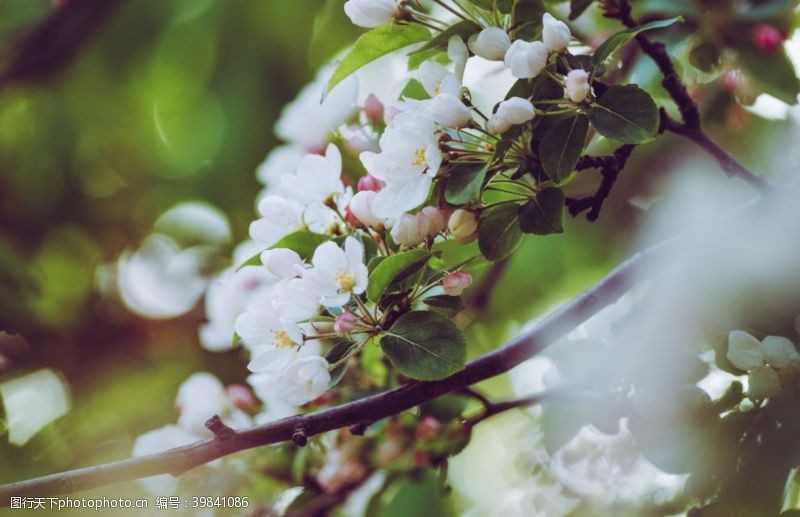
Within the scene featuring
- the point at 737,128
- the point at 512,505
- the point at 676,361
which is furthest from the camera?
the point at 737,128

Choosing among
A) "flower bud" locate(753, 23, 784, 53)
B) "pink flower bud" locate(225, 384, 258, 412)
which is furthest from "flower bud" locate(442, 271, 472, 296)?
"flower bud" locate(753, 23, 784, 53)

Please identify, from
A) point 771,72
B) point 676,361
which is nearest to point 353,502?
point 676,361

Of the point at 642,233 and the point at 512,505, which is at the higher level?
the point at 642,233

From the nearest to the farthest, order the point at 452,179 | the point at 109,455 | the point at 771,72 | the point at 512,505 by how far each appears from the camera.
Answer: the point at 452,179, the point at 771,72, the point at 512,505, the point at 109,455

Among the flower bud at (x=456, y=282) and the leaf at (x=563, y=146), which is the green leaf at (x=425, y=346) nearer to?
the flower bud at (x=456, y=282)

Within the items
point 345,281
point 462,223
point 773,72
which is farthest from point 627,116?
point 773,72

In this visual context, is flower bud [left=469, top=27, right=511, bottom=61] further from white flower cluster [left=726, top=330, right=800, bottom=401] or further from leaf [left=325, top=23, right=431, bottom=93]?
white flower cluster [left=726, top=330, right=800, bottom=401]

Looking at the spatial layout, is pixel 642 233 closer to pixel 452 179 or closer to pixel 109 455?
pixel 452 179
